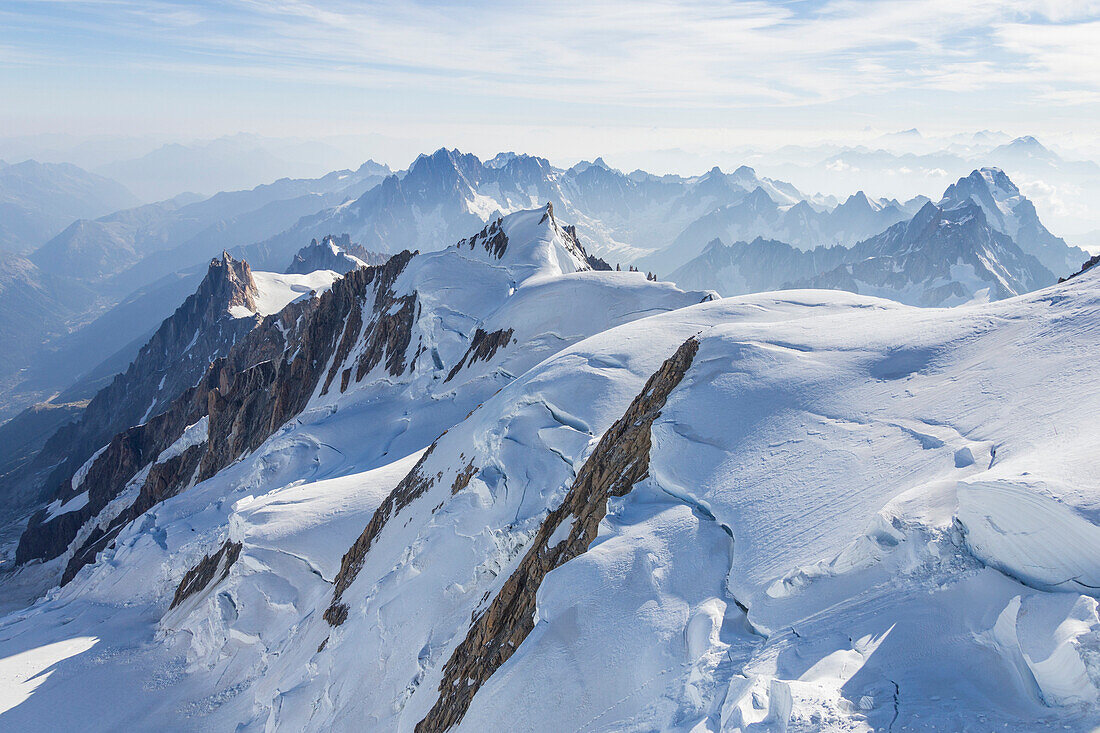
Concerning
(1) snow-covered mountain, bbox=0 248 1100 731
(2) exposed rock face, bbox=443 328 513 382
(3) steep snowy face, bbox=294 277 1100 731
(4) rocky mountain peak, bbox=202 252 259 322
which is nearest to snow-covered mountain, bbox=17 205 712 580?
(2) exposed rock face, bbox=443 328 513 382

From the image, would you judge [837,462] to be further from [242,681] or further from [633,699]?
[242,681]

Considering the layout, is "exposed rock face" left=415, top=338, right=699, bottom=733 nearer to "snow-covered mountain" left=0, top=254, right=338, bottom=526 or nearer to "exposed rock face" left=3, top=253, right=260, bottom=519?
"snow-covered mountain" left=0, top=254, right=338, bottom=526

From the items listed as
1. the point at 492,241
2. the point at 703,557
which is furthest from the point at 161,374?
the point at 703,557

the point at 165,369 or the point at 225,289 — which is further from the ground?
the point at 225,289

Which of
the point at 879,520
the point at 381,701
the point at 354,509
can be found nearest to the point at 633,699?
the point at 879,520

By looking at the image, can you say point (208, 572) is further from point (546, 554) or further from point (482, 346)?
point (546, 554)

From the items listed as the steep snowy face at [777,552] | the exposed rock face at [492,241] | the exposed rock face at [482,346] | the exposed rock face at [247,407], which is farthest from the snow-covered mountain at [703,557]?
the exposed rock face at [492,241]

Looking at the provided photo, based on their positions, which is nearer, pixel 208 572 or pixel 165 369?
pixel 208 572
